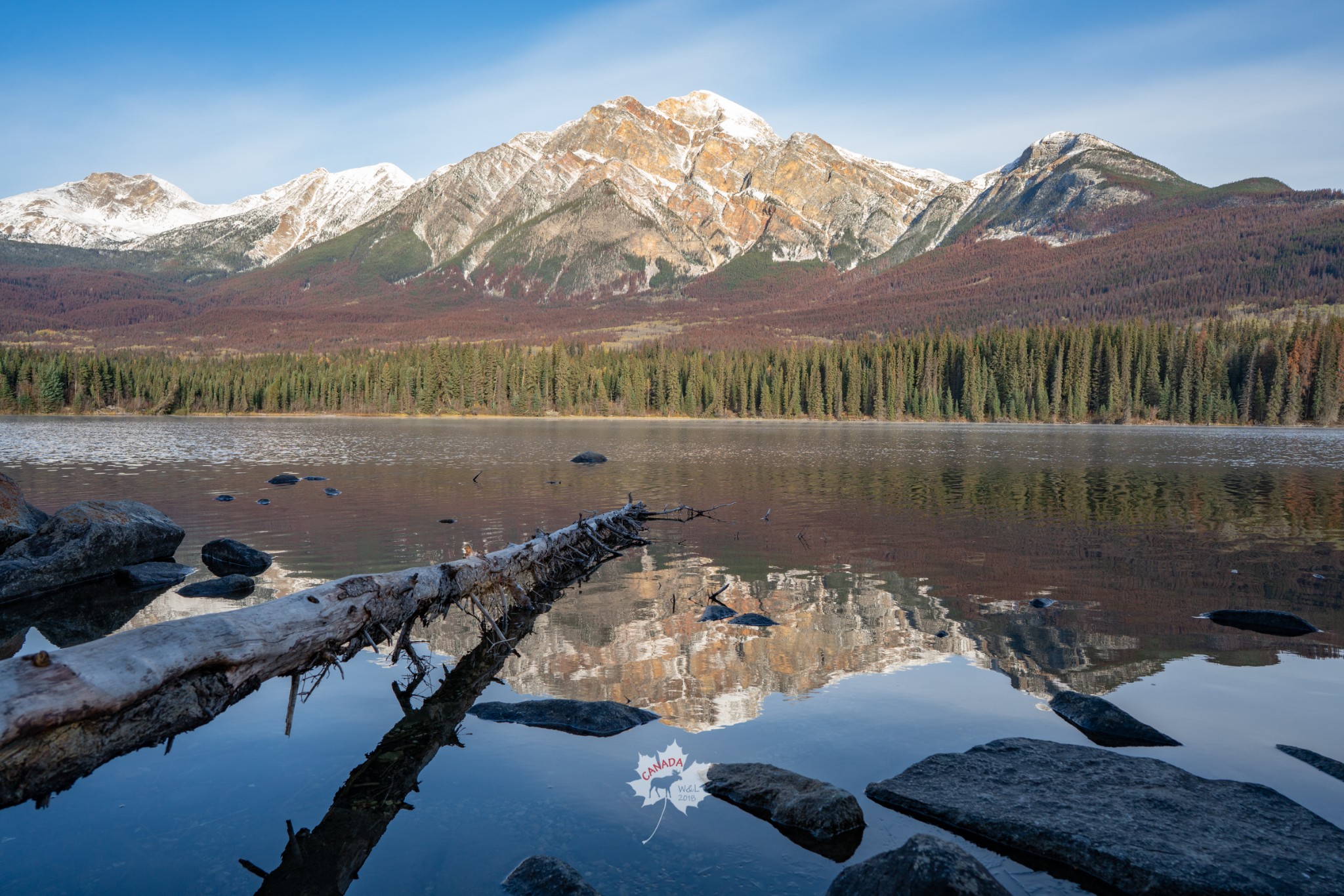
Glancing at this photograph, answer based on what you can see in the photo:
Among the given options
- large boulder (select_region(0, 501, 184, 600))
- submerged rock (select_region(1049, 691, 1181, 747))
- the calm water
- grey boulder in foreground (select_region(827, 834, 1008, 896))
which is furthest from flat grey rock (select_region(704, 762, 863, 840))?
large boulder (select_region(0, 501, 184, 600))

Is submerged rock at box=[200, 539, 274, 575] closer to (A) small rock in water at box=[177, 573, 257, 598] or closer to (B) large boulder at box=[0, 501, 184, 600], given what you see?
(B) large boulder at box=[0, 501, 184, 600]

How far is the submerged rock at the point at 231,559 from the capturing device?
791 inches

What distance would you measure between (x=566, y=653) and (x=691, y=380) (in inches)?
6549

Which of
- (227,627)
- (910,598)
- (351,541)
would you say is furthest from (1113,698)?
(351,541)

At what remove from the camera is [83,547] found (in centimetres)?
1891

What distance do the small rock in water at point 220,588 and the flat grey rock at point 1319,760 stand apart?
61.7 ft

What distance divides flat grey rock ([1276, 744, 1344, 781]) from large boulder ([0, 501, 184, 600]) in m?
23.6

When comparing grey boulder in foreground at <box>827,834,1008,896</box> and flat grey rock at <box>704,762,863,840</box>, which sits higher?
grey boulder in foreground at <box>827,834,1008,896</box>

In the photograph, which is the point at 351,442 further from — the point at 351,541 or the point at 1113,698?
the point at 1113,698

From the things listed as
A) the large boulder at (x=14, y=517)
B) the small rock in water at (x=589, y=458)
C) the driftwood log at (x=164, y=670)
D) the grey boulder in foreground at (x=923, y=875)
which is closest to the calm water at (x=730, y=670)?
the grey boulder in foreground at (x=923, y=875)

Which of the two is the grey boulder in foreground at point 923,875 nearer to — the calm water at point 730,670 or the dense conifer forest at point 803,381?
the calm water at point 730,670

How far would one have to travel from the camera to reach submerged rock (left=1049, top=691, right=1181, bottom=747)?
9.73m

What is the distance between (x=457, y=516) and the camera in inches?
1141

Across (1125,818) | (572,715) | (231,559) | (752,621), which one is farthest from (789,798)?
(231,559)
